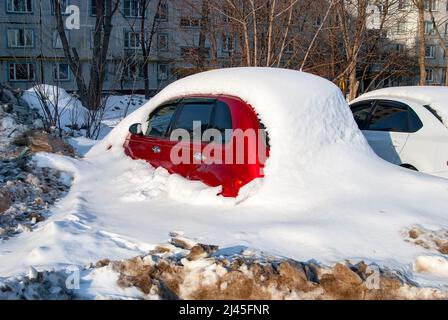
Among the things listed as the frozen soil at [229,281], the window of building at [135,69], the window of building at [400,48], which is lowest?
the frozen soil at [229,281]

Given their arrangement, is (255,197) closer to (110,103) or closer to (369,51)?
(369,51)

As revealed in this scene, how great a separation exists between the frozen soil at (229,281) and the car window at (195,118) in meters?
1.94

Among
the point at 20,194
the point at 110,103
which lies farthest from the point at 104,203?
the point at 110,103

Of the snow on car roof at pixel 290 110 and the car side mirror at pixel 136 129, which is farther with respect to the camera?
the car side mirror at pixel 136 129

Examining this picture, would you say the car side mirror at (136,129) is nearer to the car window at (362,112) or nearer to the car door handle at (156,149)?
the car door handle at (156,149)

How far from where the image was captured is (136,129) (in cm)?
626

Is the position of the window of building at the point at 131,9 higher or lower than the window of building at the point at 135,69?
higher

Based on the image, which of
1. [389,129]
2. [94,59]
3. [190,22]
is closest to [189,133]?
[389,129]

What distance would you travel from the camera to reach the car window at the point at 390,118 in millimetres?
6871

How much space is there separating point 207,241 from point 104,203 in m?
1.64

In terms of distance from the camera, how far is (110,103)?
2373 centimetres

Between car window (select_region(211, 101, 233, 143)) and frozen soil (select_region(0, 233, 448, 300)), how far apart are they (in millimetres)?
1610

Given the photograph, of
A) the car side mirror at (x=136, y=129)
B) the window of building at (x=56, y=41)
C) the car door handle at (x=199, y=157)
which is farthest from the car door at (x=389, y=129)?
the window of building at (x=56, y=41)

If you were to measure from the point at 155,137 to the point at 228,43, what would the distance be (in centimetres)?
839
